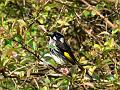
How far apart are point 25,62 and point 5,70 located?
140 millimetres

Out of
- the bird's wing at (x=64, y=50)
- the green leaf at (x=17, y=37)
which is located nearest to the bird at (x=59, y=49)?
the bird's wing at (x=64, y=50)

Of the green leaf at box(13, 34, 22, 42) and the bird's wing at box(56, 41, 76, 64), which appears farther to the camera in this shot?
the bird's wing at box(56, 41, 76, 64)

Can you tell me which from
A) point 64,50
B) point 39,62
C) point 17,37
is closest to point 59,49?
point 64,50

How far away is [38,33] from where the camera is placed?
363 cm

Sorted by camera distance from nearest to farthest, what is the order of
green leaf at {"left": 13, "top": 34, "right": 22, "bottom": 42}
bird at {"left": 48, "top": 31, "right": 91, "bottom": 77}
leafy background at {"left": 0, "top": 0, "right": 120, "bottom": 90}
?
green leaf at {"left": 13, "top": 34, "right": 22, "bottom": 42}, leafy background at {"left": 0, "top": 0, "right": 120, "bottom": 90}, bird at {"left": 48, "top": 31, "right": 91, "bottom": 77}

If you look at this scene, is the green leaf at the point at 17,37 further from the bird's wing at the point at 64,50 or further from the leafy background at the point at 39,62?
the bird's wing at the point at 64,50

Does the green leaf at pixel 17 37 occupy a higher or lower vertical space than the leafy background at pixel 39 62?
higher

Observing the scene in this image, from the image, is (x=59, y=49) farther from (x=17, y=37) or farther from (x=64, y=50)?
(x=17, y=37)

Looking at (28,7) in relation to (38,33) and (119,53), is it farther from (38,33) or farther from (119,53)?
(119,53)

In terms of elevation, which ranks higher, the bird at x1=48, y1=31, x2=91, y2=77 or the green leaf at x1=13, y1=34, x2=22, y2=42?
the green leaf at x1=13, y1=34, x2=22, y2=42

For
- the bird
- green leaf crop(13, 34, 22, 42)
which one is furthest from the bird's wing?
green leaf crop(13, 34, 22, 42)

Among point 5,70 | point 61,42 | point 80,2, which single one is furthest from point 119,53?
point 5,70

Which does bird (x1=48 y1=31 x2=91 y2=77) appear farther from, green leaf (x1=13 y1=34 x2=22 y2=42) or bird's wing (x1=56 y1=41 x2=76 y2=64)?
green leaf (x1=13 y1=34 x2=22 y2=42)

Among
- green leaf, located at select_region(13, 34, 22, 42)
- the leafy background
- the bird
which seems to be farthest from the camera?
the bird
